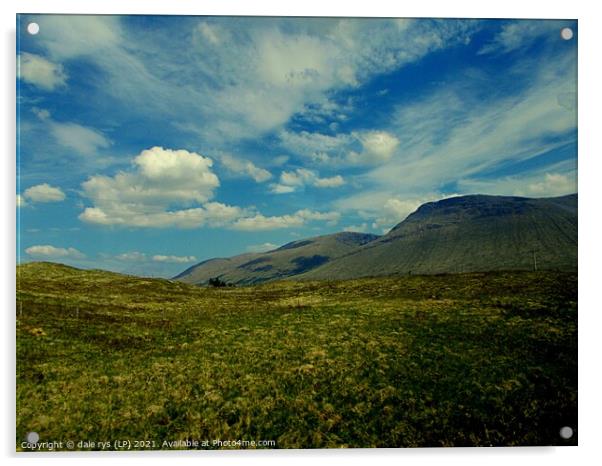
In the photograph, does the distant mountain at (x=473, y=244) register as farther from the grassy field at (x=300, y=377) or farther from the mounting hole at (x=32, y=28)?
the mounting hole at (x=32, y=28)

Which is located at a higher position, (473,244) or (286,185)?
(473,244)

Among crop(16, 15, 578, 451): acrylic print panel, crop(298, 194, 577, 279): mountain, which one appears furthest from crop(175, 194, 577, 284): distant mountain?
crop(16, 15, 578, 451): acrylic print panel

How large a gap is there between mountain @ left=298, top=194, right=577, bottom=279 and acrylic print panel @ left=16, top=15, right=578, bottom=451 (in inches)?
3379

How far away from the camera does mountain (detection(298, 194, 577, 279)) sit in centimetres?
11244

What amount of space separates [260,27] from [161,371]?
14149 mm

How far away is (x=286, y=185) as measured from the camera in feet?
62.2

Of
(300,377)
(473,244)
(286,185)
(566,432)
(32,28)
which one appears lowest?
(566,432)

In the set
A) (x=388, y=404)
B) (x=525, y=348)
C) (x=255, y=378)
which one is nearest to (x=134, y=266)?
(x=255, y=378)

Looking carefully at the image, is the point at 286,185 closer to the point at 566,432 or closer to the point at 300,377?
the point at 300,377

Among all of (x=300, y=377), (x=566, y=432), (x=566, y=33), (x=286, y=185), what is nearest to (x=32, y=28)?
(x=286, y=185)

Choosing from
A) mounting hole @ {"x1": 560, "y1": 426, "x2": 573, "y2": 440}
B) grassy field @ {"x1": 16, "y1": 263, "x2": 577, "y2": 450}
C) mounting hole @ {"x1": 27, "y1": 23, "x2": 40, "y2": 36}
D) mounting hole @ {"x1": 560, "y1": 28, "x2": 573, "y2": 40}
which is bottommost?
mounting hole @ {"x1": 560, "y1": 426, "x2": 573, "y2": 440}

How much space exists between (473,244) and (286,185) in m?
161

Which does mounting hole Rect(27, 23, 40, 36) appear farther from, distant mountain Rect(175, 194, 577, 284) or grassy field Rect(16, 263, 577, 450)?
distant mountain Rect(175, 194, 577, 284)

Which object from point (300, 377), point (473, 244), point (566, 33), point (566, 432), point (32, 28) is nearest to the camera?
point (566, 432)
